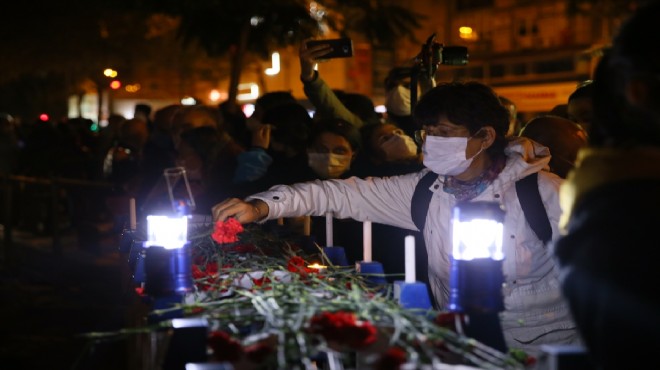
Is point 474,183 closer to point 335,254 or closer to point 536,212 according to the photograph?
point 536,212

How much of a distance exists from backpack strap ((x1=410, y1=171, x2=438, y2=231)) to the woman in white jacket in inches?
1.1

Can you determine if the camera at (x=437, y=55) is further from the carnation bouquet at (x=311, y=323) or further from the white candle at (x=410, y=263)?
the white candle at (x=410, y=263)

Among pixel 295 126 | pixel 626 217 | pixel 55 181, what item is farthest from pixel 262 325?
pixel 55 181

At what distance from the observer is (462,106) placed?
4.27 m

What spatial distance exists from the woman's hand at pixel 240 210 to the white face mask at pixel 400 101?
12.2 feet

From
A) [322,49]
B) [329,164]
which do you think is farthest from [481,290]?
[322,49]

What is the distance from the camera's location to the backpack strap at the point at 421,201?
452 cm

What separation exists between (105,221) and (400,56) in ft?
64.2

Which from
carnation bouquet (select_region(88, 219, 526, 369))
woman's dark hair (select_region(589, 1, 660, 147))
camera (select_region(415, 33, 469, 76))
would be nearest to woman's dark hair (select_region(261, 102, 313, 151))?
camera (select_region(415, 33, 469, 76))

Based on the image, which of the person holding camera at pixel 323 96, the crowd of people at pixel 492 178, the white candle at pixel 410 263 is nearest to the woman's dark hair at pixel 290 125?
the crowd of people at pixel 492 178

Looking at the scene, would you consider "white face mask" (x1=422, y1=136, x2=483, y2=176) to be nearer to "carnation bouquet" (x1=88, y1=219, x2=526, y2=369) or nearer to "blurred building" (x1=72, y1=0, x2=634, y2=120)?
"carnation bouquet" (x1=88, y1=219, x2=526, y2=369)

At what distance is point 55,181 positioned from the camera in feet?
51.1

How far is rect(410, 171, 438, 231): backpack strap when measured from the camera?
452 centimetres

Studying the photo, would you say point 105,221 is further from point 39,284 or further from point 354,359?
point 354,359
